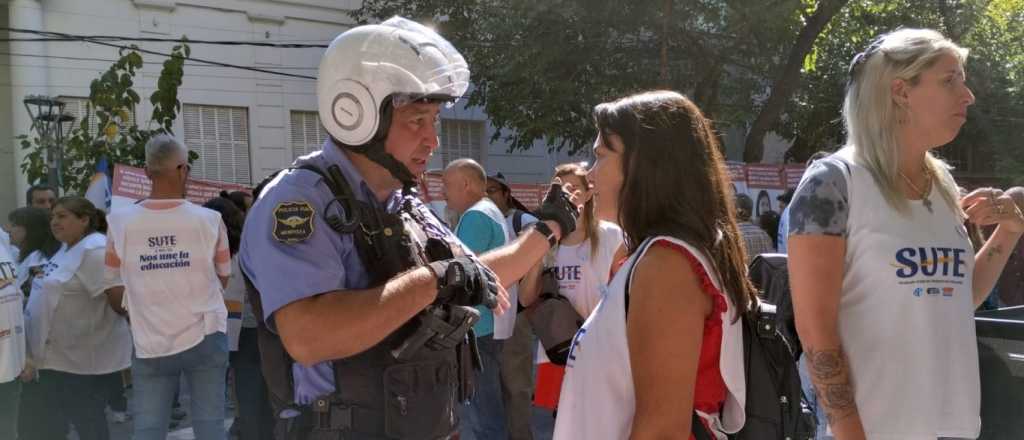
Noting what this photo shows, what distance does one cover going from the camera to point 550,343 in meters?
4.30

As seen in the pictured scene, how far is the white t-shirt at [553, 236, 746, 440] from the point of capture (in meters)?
1.89

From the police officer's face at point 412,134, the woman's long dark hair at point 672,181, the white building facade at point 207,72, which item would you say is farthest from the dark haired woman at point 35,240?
the white building facade at point 207,72

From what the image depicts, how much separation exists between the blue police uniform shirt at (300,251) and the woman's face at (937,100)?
1426 mm

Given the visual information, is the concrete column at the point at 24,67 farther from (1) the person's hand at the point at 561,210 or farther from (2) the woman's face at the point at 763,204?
(1) the person's hand at the point at 561,210

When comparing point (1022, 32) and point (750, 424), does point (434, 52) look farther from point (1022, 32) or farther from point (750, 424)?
point (1022, 32)

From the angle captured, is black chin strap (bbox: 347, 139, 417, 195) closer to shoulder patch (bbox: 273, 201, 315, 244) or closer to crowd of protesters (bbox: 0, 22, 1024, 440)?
crowd of protesters (bbox: 0, 22, 1024, 440)

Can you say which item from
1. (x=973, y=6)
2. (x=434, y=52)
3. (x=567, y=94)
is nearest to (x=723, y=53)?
(x=567, y=94)

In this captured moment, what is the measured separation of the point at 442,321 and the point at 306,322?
13.5 inches

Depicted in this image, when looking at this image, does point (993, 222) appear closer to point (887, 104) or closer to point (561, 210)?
point (887, 104)

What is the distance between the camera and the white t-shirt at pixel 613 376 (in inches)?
74.4

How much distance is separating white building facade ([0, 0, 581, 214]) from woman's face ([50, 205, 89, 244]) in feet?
38.4

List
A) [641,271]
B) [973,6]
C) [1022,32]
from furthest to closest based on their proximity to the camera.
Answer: [1022,32]
[973,6]
[641,271]

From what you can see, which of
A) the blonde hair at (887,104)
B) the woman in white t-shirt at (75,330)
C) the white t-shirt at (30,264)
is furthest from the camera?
the white t-shirt at (30,264)

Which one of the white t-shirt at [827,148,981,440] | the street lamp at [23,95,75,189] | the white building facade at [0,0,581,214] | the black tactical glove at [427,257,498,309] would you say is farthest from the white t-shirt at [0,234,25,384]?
the white building facade at [0,0,581,214]
